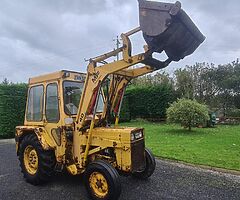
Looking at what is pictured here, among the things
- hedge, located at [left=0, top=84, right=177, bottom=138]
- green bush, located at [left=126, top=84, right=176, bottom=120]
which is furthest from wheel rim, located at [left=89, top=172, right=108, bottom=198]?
green bush, located at [left=126, top=84, right=176, bottom=120]

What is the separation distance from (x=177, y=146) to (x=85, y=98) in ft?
17.5

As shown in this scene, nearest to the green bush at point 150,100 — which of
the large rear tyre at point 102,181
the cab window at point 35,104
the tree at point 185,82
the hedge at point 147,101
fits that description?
the hedge at point 147,101

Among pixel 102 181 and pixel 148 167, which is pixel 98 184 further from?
pixel 148 167

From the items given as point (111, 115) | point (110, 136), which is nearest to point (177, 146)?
point (111, 115)

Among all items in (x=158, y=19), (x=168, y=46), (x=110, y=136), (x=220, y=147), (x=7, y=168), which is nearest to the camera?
(x=158, y=19)

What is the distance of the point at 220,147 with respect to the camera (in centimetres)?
880

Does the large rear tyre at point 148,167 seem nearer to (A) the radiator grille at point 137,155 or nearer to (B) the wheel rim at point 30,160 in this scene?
(A) the radiator grille at point 137,155

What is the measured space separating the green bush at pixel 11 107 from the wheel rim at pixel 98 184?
410 inches

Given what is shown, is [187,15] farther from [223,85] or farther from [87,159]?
[223,85]

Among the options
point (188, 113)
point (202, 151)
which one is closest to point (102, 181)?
point (202, 151)

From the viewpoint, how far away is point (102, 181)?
438cm

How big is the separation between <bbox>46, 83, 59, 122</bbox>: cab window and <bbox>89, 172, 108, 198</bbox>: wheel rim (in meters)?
1.44

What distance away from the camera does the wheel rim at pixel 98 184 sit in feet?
14.3

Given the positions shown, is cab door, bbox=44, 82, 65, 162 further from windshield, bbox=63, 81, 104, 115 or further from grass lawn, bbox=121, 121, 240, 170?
grass lawn, bbox=121, 121, 240, 170
